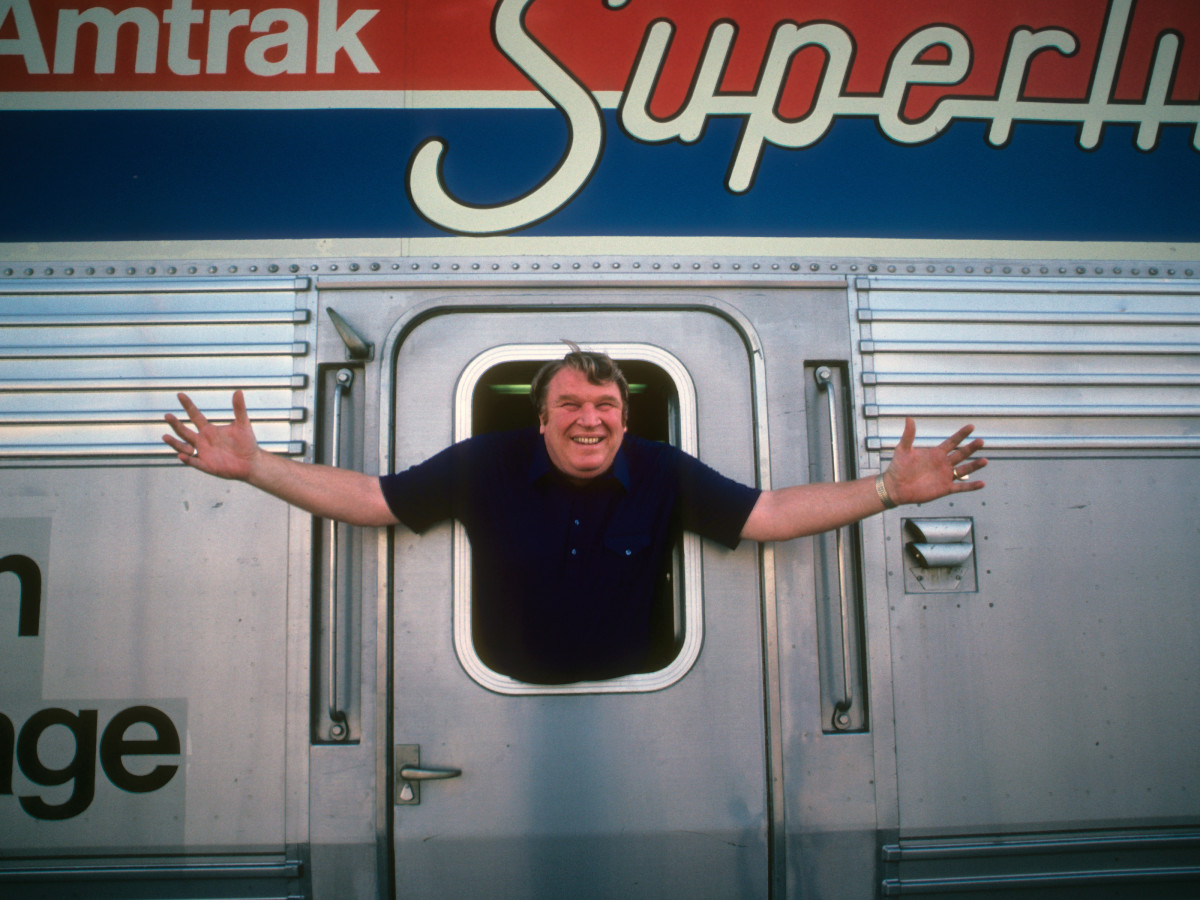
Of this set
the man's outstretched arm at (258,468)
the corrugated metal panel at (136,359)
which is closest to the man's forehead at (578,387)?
the man's outstretched arm at (258,468)

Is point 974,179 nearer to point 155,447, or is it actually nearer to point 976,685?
point 976,685

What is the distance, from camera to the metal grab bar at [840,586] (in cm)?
177

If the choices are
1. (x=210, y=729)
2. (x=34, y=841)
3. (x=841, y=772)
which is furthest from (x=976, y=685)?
(x=34, y=841)

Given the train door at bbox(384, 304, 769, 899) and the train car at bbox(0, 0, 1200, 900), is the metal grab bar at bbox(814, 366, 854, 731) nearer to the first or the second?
the train car at bbox(0, 0, 1200, 900)

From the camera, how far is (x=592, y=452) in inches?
71.4

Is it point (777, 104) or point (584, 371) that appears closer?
point (584, 371)

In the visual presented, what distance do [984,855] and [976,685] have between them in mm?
434

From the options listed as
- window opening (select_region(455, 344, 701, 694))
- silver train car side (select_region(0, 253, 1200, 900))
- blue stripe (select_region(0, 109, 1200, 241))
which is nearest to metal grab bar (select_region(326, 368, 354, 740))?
silver train car side (select_region(0, 253, 1200, 900))

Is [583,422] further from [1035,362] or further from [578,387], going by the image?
[1035,362]

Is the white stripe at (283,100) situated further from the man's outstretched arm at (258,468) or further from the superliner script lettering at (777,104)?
Answer: the man's outstretched arm at (258,468)

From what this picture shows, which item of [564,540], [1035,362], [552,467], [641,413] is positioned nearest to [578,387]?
[552,467]

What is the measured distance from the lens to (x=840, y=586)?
181 centimetres

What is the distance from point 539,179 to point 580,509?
0.95 metres

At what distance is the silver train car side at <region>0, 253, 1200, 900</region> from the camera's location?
1694mm
